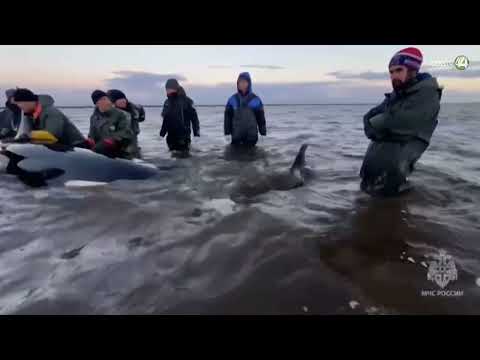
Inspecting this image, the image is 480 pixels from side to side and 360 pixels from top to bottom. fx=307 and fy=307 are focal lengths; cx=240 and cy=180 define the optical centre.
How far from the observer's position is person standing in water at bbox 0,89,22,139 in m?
11.1

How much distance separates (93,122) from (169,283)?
22.9 feet

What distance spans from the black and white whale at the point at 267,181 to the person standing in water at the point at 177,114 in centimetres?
421

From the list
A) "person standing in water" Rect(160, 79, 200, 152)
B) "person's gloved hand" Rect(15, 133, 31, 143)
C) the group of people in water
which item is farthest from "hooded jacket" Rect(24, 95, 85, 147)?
"person standing in water" Rect(160, 79, 200, 152)

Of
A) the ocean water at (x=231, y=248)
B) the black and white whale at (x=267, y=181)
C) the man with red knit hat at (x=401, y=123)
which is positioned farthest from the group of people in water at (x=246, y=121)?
the black and white whale at (x=267, y=181)

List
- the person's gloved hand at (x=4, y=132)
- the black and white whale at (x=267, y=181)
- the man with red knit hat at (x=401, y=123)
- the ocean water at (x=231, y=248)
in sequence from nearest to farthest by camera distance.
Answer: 1. the ocean water at (x=231, y=248)
2. the man with red knit hat at (x=401, y=123)
3. the black and white whale at (x=267, y=181)
4. the person's gloved hand at (x=4, y=132)

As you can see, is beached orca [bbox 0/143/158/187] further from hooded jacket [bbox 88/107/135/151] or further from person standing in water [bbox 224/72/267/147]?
person standing in water [bbox 224/72/267/147]

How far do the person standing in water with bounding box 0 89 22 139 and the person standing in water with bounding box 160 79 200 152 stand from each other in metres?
5.38

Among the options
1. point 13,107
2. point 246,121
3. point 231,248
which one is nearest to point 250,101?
point 246,121

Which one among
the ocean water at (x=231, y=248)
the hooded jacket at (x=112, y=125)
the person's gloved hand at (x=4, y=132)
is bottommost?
the ocean water at (x=231, y=248)

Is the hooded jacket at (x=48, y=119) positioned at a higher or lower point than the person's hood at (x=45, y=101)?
lower

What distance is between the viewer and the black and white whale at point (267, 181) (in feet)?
20.2

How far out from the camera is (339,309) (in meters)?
2.64

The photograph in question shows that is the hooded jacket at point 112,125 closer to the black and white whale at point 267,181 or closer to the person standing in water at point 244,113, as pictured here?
the person standing in water at point 244,113

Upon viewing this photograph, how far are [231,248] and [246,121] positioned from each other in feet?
23.3
